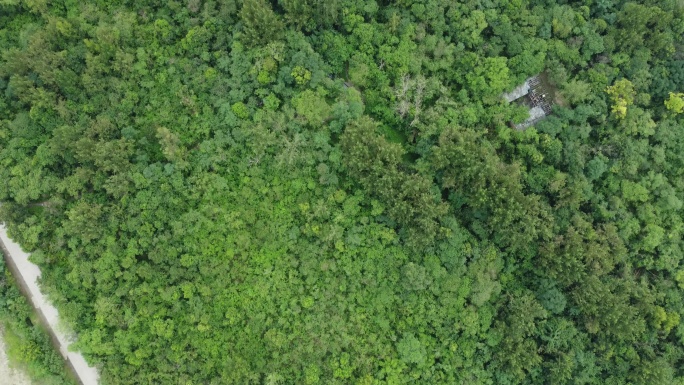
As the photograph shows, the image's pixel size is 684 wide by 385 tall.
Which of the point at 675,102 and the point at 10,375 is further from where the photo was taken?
the point at 675,102

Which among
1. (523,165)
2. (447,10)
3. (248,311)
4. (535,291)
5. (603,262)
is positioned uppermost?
(447,10)

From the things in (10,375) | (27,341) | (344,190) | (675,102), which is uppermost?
(675,102)

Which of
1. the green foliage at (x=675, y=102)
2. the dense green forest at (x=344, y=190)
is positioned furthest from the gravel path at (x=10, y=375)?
the green foliage at (x=675, y=102)

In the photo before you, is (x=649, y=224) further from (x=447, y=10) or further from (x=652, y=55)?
(x=447, y=10)

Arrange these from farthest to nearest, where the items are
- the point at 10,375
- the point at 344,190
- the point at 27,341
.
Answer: the point at 344,190, the point at 10,375, the point at 27,341

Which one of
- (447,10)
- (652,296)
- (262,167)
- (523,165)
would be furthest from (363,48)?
(652,296)

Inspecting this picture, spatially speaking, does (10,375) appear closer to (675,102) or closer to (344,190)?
(344,190)

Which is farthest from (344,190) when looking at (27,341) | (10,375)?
(10,375)

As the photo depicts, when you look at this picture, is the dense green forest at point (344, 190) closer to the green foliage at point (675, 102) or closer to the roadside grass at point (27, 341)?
the green foliage at point (675, 102)
